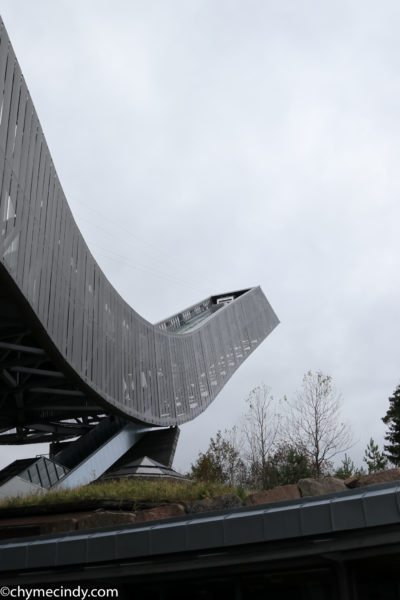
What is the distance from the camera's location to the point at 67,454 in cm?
3756

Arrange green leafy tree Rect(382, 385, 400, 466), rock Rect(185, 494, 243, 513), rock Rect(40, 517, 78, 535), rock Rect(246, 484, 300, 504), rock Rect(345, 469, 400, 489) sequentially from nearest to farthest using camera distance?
1. rock Rect(345, 469, 400, 489)
2. rock Rect(246, 484, 300, 504)
3. rock Rect(40, 517, 78, 535)
4. rock Rect(185, 494, 243, 513)
5. green leafy tree Rect(382, 385, 400, 466)

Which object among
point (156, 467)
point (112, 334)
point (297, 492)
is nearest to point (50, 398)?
point (112, 334)

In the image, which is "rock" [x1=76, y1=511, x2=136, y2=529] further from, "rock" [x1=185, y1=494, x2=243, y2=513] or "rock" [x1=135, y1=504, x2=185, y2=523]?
"rock" [x1=185, y1=494, x2=243, y2=513]

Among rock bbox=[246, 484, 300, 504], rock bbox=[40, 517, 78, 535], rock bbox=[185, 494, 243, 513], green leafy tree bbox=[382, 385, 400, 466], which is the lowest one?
rock bbox=[40, 517, 78, 535]

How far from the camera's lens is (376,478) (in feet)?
35.9

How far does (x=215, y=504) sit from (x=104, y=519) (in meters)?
1.98

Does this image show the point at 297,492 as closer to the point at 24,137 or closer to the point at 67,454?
the point at 24,137

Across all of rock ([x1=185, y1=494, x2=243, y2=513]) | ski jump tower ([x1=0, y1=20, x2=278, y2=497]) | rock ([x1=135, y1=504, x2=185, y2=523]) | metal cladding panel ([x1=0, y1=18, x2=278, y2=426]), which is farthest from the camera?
ski jump tower ([x1=0, y1=20, x2=278, y2=497])

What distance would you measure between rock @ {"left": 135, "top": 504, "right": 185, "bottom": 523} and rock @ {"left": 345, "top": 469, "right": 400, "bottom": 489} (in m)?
2.92

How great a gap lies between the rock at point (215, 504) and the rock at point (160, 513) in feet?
0.88

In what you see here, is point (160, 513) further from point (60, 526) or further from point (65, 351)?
point (65, 351)

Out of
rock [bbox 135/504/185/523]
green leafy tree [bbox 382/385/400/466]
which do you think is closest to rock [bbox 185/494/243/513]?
rock [bbox 135/504/185/523]

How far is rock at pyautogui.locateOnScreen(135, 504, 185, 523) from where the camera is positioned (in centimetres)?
1141

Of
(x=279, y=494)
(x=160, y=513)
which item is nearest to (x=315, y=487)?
(x=279, y=494)
